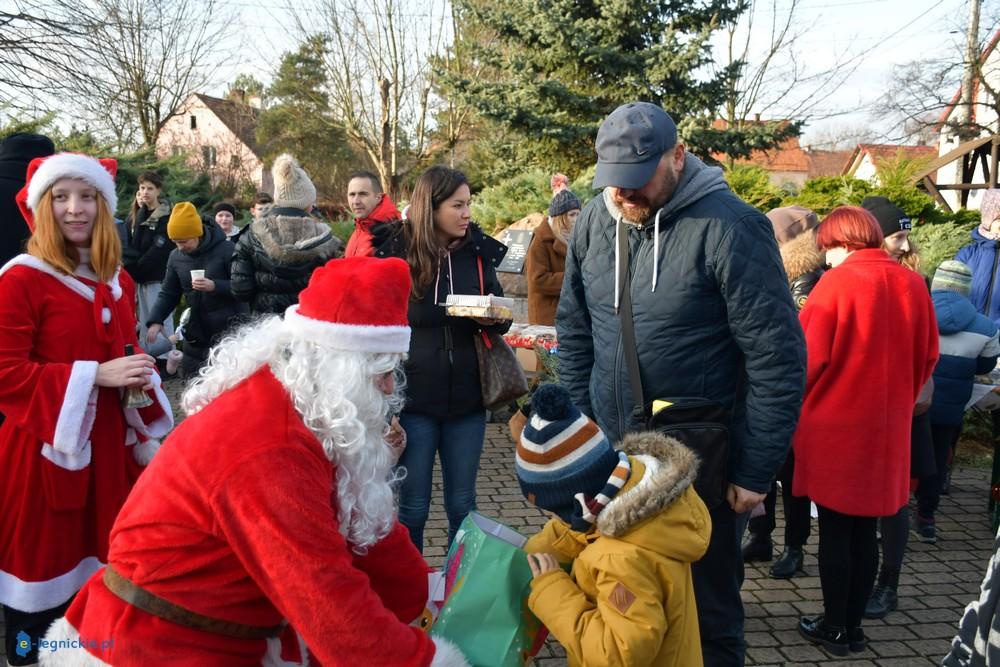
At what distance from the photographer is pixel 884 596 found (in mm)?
4027

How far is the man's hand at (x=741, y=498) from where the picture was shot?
8.55 ft

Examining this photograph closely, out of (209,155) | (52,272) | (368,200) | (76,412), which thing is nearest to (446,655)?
(76,412)

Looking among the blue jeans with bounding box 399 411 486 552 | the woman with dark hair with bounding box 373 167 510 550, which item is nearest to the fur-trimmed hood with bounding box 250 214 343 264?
the woman with dark hair with bounding box 373 167 510 550

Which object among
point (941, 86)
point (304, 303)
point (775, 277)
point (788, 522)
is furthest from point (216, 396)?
point (941, 86)

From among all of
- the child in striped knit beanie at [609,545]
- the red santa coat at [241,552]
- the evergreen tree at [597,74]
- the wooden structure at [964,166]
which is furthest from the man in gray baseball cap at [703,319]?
the evergreen tree at [597,74]

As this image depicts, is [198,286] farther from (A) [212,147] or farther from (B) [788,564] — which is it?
(A) [212,147]

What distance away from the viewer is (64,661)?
1.79 meters

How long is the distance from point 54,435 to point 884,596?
3910 mm

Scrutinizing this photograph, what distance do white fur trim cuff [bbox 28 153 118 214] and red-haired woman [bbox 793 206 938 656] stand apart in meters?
2.97

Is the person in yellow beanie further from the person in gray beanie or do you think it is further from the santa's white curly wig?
the santa's white curly wig

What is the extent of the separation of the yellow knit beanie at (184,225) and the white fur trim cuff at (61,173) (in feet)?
9.69

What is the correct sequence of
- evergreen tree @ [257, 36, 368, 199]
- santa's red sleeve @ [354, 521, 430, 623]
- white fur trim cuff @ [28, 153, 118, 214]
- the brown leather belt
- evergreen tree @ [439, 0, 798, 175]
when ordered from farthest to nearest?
evergreen tree @ [257, 36, 368, 199] < evergreen tree @ [439, 0, 798, 175] < white fur trim cuff @ [28, 153, 118, 214] < santa's red sleeve @ [354, 521, 430, 623] < the brown leather belt

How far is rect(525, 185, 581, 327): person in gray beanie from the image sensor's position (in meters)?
6.93

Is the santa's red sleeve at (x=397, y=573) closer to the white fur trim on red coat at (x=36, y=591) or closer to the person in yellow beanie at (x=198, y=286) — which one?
the white fur trim on red coat at (x=36, y=591)
